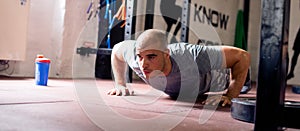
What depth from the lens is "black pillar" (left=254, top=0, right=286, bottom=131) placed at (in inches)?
26.9

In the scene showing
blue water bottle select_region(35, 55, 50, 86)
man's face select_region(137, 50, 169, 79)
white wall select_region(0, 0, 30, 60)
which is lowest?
blue water bottle select_region(35, 55, 50, 86)

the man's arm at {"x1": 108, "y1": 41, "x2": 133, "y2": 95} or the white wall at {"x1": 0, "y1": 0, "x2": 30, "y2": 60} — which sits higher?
the white wall at {"x1": 0, "y1": 0, "x2": 30, "y2": 60}

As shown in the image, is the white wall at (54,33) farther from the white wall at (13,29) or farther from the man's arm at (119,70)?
the man's arm at (119,70)

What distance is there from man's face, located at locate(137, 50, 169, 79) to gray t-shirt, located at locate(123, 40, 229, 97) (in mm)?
116

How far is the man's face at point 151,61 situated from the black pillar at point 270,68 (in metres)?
0.94

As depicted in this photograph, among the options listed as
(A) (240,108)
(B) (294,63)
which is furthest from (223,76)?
(B) (294,63)

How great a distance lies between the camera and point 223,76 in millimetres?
2246

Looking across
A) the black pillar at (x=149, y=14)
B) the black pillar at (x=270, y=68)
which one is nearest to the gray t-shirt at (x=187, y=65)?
the black pillar at (x=270, y=68)

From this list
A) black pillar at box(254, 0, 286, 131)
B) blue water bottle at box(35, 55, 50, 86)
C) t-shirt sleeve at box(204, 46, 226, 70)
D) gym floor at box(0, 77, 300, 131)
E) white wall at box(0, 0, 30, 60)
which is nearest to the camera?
black pillar at box(254, 0, 286, 131)

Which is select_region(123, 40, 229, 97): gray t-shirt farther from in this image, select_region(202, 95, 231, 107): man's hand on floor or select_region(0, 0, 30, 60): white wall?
select_region(0, 0, 30, 60): white wall

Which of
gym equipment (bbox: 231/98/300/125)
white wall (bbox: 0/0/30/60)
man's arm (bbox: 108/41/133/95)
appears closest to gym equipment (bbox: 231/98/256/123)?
gym equipment (bbox: 231/98/300/125)

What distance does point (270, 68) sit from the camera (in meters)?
0.69

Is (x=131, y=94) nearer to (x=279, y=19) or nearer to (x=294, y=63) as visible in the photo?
(x=279, y=19)

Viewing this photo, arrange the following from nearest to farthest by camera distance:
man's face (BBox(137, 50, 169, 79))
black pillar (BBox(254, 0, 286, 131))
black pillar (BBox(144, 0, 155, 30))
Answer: black pillar (BBox(254, 0, 286, 131)), man's face (BBox(137, 50, 169, 79)), black pillar (BBox(144, 0, 155, 30))
